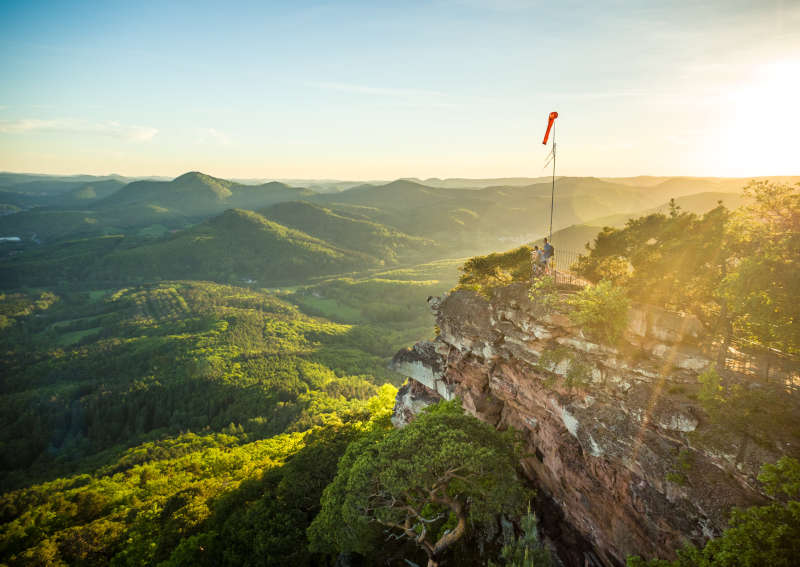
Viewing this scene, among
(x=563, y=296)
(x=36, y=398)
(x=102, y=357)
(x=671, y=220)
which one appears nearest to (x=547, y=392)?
(x=563, y=296)

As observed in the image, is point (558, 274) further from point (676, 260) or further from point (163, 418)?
point (163, 418)

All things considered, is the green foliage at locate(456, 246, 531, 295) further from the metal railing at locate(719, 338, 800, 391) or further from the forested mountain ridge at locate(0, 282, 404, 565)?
the forested mountain ridge at locate(0, 282, 404, 565)

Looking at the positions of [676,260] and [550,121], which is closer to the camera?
[676,260]

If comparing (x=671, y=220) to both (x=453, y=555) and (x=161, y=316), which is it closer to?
(x=453, y=555)

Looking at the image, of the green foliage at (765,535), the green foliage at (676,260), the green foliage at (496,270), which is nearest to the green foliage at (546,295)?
the green foliage at (676,260)

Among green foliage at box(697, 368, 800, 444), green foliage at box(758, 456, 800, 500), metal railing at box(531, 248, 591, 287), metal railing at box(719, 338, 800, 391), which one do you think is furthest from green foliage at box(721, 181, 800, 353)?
metal railing at box(531, 248, 591, 287)

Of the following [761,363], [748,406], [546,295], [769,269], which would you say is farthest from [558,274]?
[748,406]
